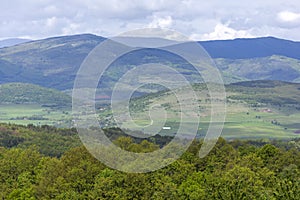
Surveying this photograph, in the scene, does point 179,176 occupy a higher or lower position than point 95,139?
lower

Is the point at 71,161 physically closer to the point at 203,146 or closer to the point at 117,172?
the point at 117,172

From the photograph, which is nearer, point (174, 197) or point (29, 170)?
point (174, 197)

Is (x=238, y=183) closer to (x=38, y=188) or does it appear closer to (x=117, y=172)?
(x=117, y=172)

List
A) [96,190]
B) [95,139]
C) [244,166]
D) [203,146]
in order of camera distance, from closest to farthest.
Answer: [96,190], [244,166], [95,139], [203,146]

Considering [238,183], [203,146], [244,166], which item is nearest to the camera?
[238,183]

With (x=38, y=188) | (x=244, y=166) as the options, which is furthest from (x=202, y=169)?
(x=38, y=188)

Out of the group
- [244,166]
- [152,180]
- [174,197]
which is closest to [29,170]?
[152,180]
